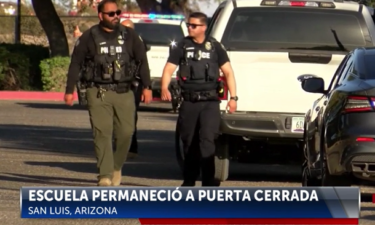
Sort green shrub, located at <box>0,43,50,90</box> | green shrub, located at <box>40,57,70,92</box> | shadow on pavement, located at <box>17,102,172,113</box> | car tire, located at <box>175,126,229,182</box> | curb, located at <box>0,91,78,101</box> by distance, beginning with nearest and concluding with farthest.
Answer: car tire, located at <box>175,126,229,182</box> < shadow on pavement, located at <box>17,102,172,113</box> < curb, located at <box>0,91,78,101</box> < green shrub, located at <box>40,57,70,92</box> < green shrub, located at <box>0,43,50,90</box>

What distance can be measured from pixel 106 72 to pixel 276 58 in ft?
7.02

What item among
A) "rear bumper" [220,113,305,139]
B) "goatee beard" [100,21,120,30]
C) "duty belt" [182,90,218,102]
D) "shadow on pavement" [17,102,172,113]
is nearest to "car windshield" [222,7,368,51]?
"rear bumper" [220,113,305,139]

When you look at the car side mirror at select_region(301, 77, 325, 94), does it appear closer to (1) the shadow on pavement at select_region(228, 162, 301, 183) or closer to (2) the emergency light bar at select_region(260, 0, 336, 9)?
(2) the emergency light bar at select_region(260, 0, 336, 9)

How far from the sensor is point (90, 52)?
10.8 metres

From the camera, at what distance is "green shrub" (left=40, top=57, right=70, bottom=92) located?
31906 millimetres

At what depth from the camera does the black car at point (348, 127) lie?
9.02 m

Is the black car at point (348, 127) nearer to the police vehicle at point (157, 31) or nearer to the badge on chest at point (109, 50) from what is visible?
the badge on chest at point (109, 50)

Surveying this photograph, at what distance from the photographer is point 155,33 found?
26047 millimetres

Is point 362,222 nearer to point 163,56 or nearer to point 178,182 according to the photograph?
point 178,182

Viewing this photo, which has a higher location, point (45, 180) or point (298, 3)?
point (298, 3)

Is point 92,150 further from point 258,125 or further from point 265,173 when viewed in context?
point 258,125

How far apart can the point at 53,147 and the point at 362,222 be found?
8292 mm

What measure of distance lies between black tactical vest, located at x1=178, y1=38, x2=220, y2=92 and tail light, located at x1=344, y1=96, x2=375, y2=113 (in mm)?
1722

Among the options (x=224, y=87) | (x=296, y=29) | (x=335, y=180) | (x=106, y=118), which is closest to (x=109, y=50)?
(x=106, y=118)
